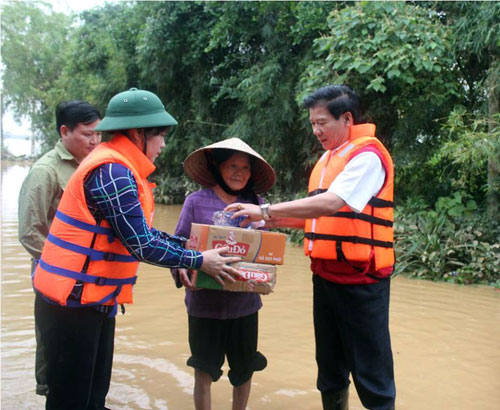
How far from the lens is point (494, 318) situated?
5.47m

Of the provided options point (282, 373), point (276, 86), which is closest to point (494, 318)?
point (282, 373)

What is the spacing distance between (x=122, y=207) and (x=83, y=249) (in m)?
0.25

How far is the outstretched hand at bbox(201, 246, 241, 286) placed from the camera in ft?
8.53

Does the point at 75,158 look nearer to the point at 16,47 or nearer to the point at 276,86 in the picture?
the point at 276,86

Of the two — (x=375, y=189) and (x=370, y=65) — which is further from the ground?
(x=370, y=65)

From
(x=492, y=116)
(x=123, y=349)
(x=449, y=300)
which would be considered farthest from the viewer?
(x=492, y=116)

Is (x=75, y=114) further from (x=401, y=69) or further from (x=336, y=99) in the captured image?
(x=401, y=69)

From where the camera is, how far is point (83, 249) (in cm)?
230

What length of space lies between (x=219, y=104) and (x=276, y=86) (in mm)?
3479

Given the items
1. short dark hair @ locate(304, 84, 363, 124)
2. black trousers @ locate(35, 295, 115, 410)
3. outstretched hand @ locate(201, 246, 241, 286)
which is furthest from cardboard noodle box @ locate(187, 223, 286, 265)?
short dark hair @ locate(304, 84, 363, 124)

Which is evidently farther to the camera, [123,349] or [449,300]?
[449,300]

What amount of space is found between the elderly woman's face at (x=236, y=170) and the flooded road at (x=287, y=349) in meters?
1.55

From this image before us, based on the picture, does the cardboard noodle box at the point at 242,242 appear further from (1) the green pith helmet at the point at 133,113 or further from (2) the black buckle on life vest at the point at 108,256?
(1) the green pith helmet at the point at 133,113

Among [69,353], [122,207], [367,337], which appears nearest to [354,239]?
[367,337]
